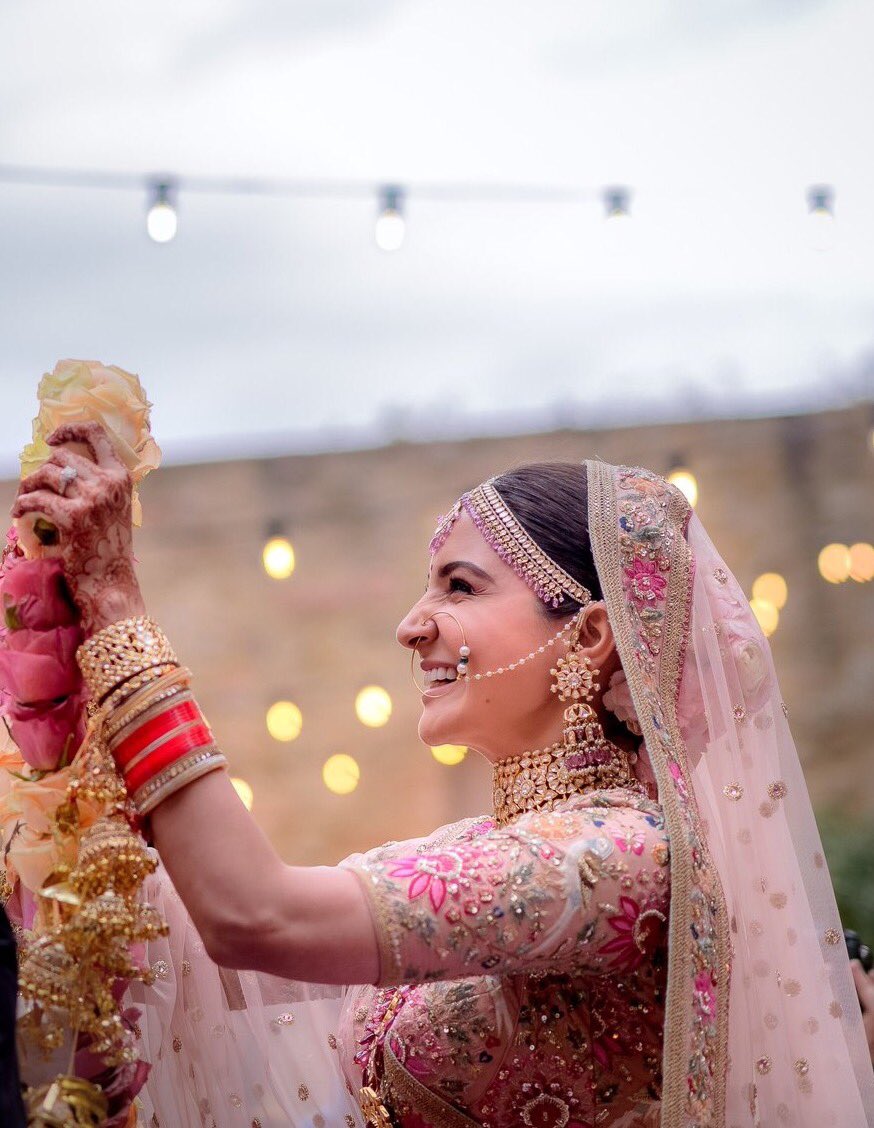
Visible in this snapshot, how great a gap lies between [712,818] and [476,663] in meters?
0.43

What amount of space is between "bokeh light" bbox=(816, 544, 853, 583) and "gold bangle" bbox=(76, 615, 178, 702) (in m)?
5.08

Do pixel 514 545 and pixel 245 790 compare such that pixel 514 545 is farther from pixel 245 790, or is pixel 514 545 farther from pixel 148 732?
pixel 245 790

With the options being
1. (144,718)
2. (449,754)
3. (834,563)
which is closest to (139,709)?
(144,718)

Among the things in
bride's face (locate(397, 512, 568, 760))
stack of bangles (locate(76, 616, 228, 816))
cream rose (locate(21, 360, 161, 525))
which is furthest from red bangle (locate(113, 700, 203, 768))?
bride's face (locate(397, 512, 568, 760))

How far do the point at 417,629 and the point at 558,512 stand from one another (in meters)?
0.29

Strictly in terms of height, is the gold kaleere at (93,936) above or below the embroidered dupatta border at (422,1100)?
above

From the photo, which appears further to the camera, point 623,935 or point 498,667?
point 498,667

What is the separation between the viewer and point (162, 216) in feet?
12.9

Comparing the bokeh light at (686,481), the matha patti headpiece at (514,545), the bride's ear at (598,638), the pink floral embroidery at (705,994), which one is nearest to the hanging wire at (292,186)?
the bokeh light at (686,481)

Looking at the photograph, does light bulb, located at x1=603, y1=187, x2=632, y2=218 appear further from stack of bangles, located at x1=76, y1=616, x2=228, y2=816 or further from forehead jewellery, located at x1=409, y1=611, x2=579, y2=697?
stack of bangles, located at x1=76, y1=616, x2=228, y2=816

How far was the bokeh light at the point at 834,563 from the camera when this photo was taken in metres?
6.16

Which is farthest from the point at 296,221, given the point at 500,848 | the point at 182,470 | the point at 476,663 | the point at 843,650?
the point at 500,848

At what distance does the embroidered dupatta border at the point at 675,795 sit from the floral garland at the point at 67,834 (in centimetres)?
67

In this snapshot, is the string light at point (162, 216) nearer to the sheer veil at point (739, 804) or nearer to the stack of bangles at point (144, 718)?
the sheer veil at point (739, 804)
